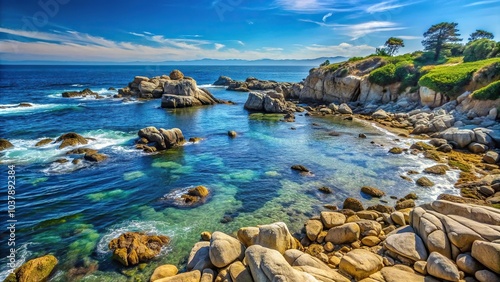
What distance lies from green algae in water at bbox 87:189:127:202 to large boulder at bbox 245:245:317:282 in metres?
14.1

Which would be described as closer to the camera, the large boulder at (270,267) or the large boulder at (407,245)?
the large boulder at (270,267)

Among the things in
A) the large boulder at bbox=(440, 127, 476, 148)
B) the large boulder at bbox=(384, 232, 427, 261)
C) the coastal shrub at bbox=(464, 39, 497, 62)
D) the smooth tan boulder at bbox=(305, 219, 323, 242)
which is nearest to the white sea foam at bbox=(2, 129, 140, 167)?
the smooth tan boulder at bbox=(305, 219, 323, 242)

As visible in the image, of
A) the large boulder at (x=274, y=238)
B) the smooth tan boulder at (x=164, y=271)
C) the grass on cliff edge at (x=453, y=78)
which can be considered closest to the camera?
the smooth tan boulder at (x=164, y=271)

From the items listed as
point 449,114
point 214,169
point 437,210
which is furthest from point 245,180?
point 449,114

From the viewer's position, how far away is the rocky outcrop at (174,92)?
61.4 meters

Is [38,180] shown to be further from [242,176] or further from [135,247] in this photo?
[242,176]

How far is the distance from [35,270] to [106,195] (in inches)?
327

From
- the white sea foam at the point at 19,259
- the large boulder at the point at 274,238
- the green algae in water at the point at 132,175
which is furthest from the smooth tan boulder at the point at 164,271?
the green algae in water at the point at 132,175

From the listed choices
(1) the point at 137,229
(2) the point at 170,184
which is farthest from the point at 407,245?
(2) the point at 170,184

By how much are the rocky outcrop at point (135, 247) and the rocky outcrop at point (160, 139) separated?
17002 millimetres

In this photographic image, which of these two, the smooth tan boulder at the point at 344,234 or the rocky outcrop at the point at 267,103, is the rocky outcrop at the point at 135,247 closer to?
the smooth tan boulder at the point at 344,234

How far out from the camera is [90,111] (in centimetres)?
5347

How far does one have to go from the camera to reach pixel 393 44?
3324 inches

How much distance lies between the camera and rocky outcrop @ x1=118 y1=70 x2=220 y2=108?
61.4 m
